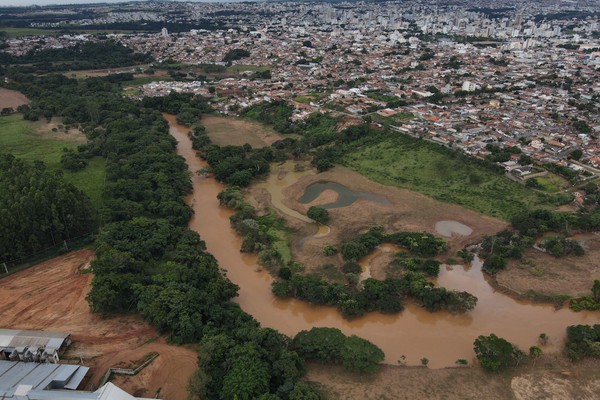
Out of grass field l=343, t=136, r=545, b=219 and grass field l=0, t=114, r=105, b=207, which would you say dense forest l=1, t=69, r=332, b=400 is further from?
grass field l=343, t=136, r=545, b=219

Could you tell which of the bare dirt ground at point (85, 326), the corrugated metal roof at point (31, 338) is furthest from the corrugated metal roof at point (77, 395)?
the corrugated metal roof at point (31, 338)

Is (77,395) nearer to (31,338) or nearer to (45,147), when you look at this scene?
(31,338)

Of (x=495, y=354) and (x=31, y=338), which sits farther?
(x=495, y=354)

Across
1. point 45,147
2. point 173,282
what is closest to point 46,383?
point 173,282

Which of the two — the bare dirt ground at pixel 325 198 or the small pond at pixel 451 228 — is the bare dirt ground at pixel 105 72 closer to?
the bare dirt ground at pixel 325 198

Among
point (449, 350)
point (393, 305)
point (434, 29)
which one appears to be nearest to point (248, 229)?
point (393, 305)

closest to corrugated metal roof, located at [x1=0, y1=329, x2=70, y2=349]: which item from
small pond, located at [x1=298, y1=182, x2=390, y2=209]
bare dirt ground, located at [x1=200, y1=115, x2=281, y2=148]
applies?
small pond, located at [x1=298, y1=182, x2=390, y2=209]
